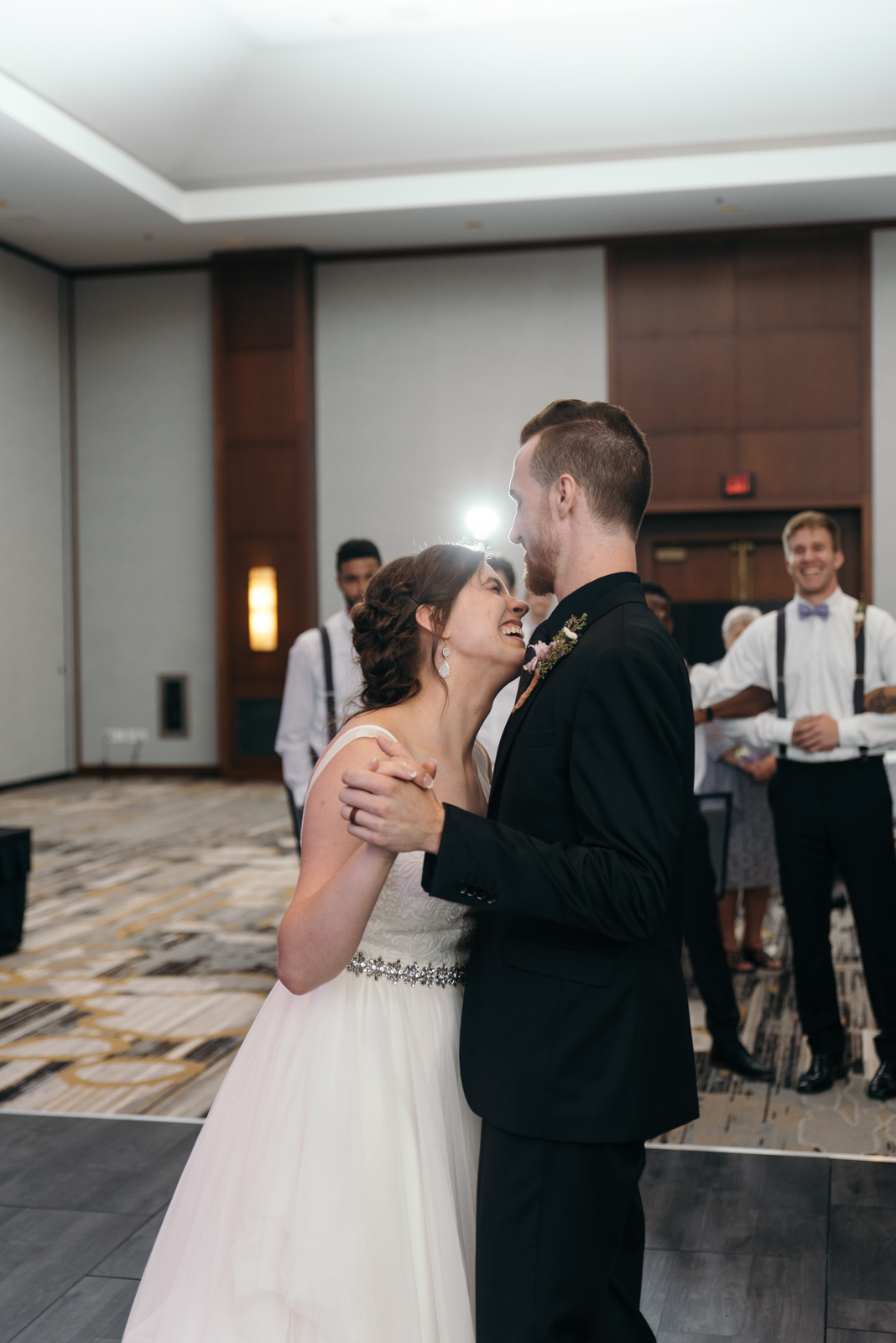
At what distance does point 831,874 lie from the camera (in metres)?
3.83

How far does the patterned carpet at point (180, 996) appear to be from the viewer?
3.52 metres

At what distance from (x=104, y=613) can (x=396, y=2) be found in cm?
631

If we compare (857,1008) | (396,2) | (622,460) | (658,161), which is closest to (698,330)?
(658,161)

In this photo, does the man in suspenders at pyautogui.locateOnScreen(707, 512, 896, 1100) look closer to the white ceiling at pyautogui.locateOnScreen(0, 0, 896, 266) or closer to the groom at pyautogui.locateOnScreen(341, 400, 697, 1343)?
the groom at pyautogui.locateOnScreen(341, 400, 697, 1343)

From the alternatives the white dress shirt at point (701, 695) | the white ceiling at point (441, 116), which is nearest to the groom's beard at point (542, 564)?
the white dress shirt at point (701, 695)

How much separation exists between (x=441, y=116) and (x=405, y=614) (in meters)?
8.79

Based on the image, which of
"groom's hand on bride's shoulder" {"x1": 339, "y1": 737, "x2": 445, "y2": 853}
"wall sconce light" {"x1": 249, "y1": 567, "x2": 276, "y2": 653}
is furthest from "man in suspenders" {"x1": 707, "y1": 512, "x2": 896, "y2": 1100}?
"wall sconce light" {"x1": 249, "y1": 567, "x2": 276, "y2": 653}

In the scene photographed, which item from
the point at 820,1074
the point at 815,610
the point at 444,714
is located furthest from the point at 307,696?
the point at 444,714

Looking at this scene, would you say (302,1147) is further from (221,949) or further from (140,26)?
(140,26)

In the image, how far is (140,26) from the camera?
8414 mm

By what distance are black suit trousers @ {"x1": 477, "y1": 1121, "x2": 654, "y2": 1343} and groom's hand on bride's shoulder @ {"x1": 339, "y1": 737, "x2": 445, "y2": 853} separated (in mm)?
421

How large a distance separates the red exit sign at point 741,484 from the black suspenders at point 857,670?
695 cm

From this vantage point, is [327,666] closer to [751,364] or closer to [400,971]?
[400,971]

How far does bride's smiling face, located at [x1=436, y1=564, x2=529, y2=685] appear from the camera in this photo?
69.7 inches
